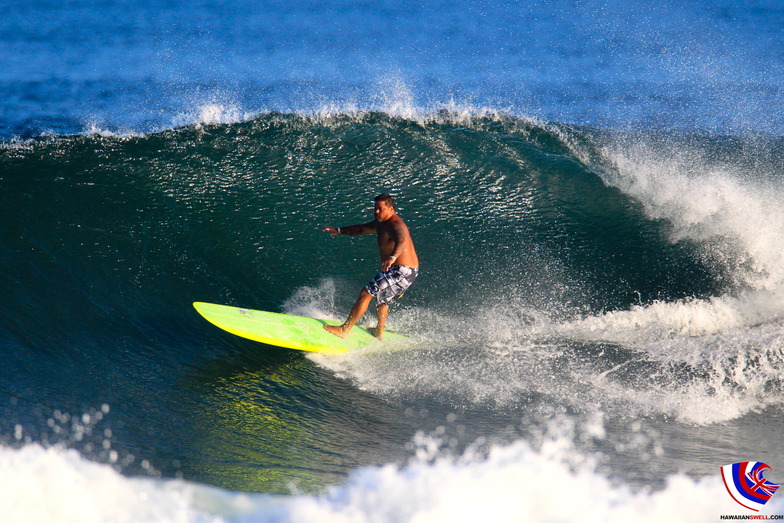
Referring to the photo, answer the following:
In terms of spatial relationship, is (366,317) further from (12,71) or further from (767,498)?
(12,71)

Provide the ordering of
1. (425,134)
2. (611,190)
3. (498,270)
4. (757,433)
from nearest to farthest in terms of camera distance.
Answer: (757,433), (498,270), (611,190), (425,134)

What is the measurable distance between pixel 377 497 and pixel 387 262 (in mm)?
2141

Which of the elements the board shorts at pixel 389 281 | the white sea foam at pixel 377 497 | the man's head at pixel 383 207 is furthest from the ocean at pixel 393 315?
the man's head at pixel 383 207

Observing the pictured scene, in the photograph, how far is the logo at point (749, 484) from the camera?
401 cm

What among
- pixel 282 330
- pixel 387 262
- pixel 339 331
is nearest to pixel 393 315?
pixel 339 331

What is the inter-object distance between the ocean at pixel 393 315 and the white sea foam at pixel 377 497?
0.01 metres

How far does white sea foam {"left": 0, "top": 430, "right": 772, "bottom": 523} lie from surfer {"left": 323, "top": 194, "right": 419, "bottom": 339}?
1854 mm

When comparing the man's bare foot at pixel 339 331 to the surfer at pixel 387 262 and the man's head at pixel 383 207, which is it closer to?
the surfer at pixel 387 262

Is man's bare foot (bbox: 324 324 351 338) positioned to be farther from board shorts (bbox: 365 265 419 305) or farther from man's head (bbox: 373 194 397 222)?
man's head (bbox: 373 194 397 222)

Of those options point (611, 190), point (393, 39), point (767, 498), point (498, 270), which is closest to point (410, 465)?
point (767, 498)

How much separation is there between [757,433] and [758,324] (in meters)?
2.01

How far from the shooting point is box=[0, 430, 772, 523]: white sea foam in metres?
3.88

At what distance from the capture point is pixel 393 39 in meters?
20.0

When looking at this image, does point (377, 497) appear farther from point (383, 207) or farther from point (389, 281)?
point (383, 207)
